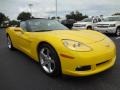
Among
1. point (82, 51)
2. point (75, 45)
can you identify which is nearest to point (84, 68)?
point (82, 51)

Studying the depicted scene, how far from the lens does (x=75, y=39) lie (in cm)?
396

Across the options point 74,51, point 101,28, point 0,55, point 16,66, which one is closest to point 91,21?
point 101,28

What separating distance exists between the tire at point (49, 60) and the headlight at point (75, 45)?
11.9 inches

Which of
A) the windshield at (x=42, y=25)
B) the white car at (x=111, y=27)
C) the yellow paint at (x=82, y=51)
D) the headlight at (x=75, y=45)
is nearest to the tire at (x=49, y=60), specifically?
the yellow paint at (x=82, y=51)

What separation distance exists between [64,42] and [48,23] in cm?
171

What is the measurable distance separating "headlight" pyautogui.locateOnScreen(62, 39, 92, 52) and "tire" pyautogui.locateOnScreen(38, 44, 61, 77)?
0.99 feet

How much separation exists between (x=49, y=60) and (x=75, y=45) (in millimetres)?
702

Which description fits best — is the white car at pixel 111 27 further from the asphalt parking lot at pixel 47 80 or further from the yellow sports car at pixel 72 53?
the yellow sports car at pixel 72 53

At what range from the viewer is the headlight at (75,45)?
3679mm

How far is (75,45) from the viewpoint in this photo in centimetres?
377

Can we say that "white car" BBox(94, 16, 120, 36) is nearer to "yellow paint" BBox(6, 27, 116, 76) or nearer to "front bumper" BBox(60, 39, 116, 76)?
"yellow paint" BBox(6, 27, 116, 76)

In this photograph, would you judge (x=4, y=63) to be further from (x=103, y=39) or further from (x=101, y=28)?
(x=101, y=28)

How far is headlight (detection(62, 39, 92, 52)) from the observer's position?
3679 millimetres

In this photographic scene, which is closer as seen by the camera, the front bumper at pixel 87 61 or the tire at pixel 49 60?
the front bumper at pixel 87 61
